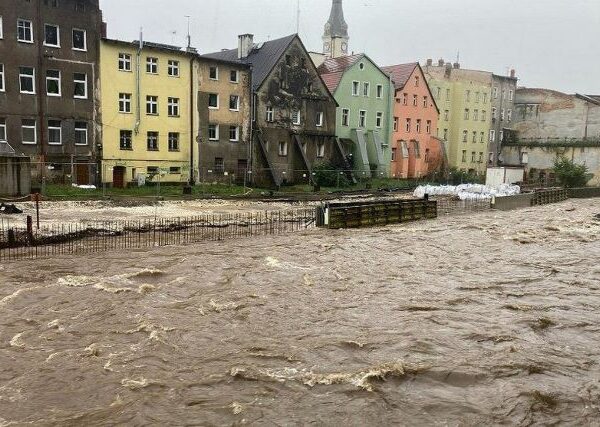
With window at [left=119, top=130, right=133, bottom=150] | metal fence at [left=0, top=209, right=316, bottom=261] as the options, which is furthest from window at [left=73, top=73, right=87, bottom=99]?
metal fence at [left=0, top=209, right=316, bottom=261]

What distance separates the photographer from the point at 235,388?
9531mm

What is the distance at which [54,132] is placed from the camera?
38.2 meters

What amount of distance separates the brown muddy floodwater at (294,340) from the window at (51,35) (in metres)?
23.8

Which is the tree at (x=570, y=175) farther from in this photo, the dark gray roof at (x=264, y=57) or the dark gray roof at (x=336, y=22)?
the dark gray roof at (x=336, y=22)

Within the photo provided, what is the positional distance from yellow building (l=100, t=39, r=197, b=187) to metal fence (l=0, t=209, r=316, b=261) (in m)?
13.9

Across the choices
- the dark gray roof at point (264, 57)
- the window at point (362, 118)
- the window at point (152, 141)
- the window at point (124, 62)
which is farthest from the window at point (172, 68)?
the window at point (362, 118)

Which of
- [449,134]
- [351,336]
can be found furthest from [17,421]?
[449,134]

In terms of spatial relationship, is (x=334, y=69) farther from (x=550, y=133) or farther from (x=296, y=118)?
(x=550, y=133)

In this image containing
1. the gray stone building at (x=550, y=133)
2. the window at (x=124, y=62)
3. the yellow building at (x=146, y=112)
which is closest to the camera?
the yellow building at (x=146, y=112)

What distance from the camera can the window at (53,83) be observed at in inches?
Answer: 1481

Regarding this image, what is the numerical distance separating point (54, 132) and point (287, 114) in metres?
20.1

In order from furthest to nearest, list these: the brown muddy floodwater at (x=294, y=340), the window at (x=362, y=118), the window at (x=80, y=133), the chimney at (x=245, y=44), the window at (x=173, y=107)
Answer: the window at (x=362, y=118) < the chimney at (x=245, y=44) < the window at (x=173, y=107) < the window at (x=80, y=133) < the brown muddy floodwater at (x=294, y=340)

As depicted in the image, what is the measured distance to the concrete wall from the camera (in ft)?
106

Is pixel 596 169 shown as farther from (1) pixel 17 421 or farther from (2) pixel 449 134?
(1) pixel 17 421
